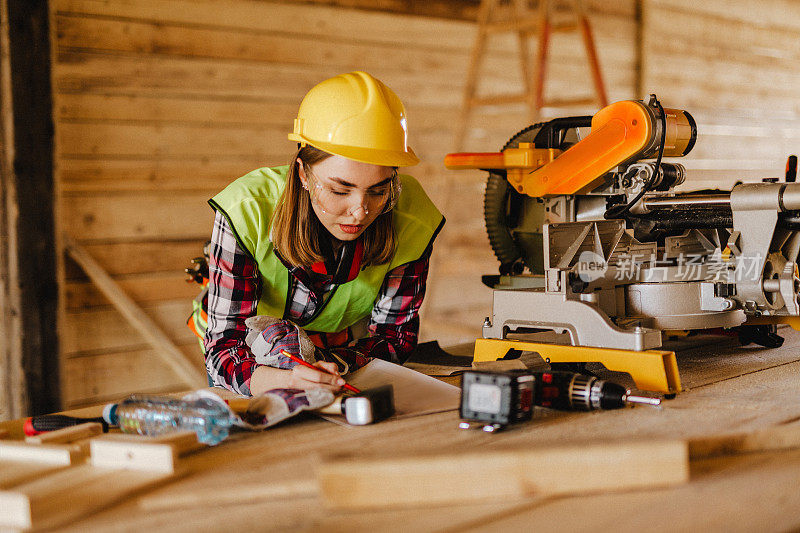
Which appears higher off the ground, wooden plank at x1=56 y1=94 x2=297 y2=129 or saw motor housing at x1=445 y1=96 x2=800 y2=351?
wooden plank at x1=56 y1=94 x2=297 y2=129

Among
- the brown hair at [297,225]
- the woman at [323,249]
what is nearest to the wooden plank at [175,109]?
the woman at [323,249]

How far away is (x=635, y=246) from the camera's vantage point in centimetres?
173

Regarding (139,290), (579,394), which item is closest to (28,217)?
(139,290)

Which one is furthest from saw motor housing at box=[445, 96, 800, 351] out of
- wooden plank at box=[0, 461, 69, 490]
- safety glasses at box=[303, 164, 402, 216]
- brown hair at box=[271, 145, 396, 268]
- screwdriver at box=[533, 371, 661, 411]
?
wooden plank at box=[0, 461, 69, 490]

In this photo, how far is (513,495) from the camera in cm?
101

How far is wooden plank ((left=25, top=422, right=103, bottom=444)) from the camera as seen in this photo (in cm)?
121

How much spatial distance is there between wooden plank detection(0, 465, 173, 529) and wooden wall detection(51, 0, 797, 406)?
8.51 feet

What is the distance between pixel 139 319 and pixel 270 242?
226 cm

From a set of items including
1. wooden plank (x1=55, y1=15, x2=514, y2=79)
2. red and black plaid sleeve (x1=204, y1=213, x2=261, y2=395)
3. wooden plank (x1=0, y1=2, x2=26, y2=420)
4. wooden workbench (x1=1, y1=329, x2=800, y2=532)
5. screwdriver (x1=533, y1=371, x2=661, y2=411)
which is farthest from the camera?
wooden plank (x1=55, y1=15, x2=514, y2=79)

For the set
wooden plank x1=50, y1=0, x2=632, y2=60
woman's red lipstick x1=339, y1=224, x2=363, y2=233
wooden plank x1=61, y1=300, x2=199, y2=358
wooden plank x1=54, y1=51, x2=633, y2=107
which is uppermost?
wooden plank x1=50, y1=0, x2=632, y2=60

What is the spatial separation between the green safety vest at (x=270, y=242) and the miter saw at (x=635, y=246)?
201 millimetres

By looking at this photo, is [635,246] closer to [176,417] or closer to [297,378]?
[297,378]

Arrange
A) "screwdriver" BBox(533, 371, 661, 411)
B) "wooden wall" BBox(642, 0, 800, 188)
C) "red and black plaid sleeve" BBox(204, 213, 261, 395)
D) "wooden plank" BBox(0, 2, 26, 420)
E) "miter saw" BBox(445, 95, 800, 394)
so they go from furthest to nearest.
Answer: "wooden wall" BBox(642, 0, 800, 188) → "wooden plank" BBox(0, 2, 26, 420) → "red and black plaid sleeve" BBox(204, 213, 261, 395) → "miter saw" BBox(445, 95, 800, 394) → "screwdriver" BBox(533, 371, 661, 411)

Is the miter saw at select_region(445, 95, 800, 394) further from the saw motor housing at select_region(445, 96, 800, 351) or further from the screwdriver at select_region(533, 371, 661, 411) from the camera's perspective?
the screwdriver at select_region(533, 371, 661, 411)
